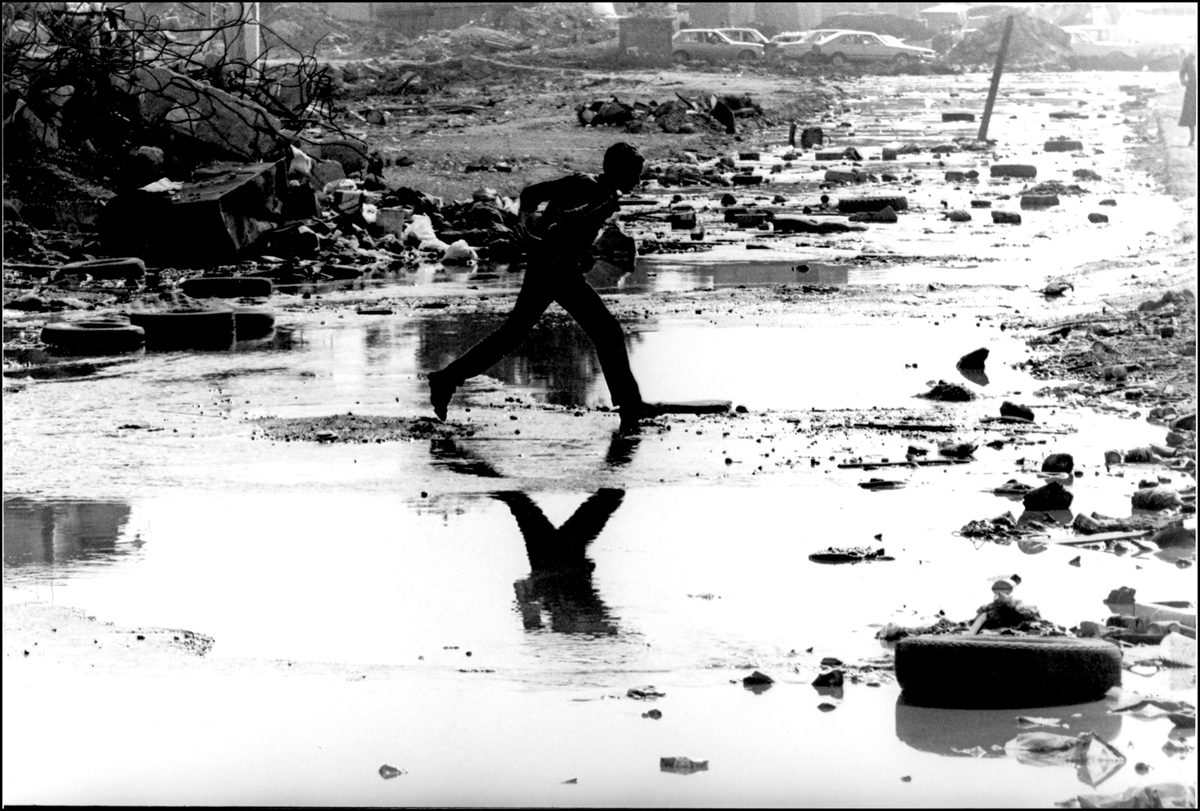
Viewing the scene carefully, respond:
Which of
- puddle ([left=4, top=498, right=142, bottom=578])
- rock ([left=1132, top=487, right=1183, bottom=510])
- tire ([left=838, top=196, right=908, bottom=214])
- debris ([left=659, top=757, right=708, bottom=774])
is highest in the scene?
tire ([left=838, top=196, right=908, bottom=214])

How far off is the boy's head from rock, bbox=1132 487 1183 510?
2539 mm

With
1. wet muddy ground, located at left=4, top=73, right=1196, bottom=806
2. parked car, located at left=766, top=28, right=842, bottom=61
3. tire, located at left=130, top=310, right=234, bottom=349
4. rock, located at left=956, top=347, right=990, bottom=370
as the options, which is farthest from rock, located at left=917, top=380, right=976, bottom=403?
parked car, located at left=766, top=28, right=842, bottom=61

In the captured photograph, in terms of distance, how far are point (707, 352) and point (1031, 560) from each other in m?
4.61

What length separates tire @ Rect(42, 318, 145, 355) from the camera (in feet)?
34.8

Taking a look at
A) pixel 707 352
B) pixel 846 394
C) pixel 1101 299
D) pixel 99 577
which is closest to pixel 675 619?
pixel 99 577

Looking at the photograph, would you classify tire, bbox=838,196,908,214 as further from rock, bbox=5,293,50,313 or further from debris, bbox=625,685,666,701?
debris, bbox=625,685,666,701

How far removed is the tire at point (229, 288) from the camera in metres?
13.1

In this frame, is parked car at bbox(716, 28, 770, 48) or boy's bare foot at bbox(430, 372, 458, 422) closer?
boy's bare foot at bbox(430, 372, 458, 422)

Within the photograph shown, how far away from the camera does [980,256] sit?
1523 centimetres

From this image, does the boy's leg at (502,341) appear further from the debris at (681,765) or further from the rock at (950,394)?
the debris at (681,765)

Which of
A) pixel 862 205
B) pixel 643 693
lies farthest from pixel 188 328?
pixel 862 205

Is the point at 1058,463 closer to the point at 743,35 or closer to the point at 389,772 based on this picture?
the point at 389,772

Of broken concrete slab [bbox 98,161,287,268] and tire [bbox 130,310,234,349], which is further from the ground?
broken concrete slab [bbox 98,161,287,268]

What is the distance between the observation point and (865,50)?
5025 centimetres
